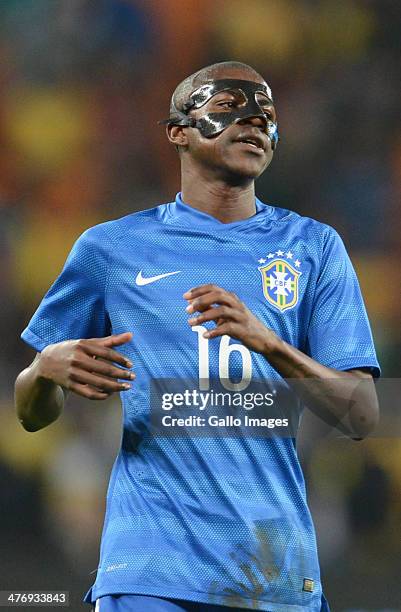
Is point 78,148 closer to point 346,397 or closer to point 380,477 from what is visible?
point 380,477

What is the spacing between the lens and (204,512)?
2.36 m

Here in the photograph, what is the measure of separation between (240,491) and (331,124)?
3.53 metres

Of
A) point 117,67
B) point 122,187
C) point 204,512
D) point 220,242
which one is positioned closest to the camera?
point 204,512

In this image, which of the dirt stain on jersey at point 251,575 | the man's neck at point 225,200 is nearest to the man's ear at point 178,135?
the man's neck at point 225,200

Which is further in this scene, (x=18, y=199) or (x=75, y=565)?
(x=18, y=199)

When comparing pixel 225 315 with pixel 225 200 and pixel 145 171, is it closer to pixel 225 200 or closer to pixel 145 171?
pixel 225 200

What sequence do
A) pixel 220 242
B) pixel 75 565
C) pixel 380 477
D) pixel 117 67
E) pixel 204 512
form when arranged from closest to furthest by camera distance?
pixel 204 512, pixel 220 242, pixel 75 565, pixel 380 477, pixel 117 67

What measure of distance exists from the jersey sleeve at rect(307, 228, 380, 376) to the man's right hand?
1.69ft

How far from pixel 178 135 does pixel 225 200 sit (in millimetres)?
280

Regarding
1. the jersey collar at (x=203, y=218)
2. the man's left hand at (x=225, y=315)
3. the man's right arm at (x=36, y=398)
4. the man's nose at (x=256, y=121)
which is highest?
the man's nose at (x=256, y=121)

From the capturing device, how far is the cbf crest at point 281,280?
2.59 metres

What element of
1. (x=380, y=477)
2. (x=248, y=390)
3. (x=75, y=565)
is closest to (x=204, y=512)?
(x=248, y=390)

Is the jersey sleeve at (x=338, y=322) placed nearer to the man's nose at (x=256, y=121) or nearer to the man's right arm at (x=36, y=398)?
the man's nose at (x=256, y=121)

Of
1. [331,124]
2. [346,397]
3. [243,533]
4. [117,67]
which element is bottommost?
[243,533]
